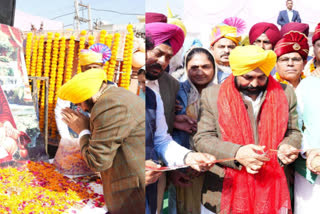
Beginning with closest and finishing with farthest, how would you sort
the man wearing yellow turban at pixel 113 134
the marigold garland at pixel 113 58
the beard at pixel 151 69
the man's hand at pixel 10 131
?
the beard at pixel 151 69, the man wearing yellow turban at pixel 113 134, the man's hand at pixel 10 131, the marigold garland at pixel 113 58

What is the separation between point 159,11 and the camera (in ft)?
2.82

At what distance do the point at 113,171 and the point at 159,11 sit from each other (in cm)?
73

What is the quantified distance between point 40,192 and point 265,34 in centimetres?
144

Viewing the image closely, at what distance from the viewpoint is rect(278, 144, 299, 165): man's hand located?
89 cm

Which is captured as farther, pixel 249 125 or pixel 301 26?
pixel 301 26

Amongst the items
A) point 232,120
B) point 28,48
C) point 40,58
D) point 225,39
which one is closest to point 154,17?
point 225,39

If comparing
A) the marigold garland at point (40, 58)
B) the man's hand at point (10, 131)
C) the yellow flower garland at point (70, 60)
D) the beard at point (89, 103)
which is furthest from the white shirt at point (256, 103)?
the marigold garland at point (40, 58)

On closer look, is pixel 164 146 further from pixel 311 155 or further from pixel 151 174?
pixel 311 155

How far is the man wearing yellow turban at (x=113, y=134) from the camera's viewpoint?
118 centimetres

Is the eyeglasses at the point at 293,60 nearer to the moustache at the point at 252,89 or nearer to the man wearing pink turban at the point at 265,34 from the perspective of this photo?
the man wearing pink turban at the point at 265,34

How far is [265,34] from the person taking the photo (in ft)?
3.34

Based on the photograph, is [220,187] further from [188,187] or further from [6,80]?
[6,80]

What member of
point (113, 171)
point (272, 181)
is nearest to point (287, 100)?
point (272, 181)

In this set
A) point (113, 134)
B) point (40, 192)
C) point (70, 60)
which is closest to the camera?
point (113, 134)
